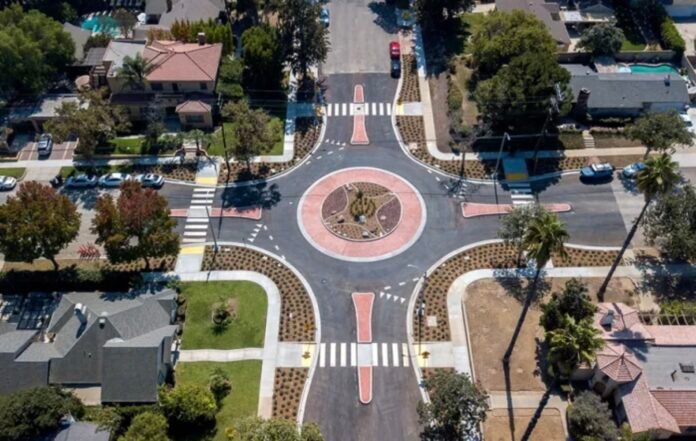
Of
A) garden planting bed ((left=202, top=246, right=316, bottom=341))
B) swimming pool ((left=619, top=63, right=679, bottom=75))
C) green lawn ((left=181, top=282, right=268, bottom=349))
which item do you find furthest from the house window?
swimming pool ((left=619, top=63, right=679, bottom=75))

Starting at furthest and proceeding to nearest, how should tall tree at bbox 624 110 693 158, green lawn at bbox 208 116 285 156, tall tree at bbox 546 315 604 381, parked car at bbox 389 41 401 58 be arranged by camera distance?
parked car at bbox 389 41 401 58, green lawn at bbox 208 116 285 156, tall tree at bbox 624 110 693 158, tall tree at bbox 546 315 604 381

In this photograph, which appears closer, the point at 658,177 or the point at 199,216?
the point at 658,177

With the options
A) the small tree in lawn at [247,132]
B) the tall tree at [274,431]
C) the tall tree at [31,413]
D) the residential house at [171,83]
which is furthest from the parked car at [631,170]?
the tall tree at [31,413]

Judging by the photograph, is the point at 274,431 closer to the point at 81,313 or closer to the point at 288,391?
the point at 288,391

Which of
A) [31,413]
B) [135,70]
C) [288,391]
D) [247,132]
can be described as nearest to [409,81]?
[247,132]

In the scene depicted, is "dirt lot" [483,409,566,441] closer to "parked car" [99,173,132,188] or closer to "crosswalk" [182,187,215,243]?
"crosswalk" [182,187,215,243]

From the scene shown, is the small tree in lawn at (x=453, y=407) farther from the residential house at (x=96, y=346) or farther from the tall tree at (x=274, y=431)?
the residential house at (x=96, y=346)
